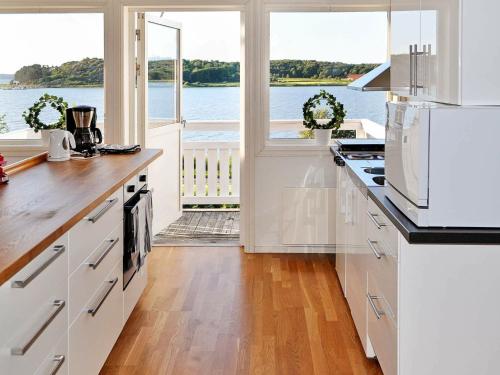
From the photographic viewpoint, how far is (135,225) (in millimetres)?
3529

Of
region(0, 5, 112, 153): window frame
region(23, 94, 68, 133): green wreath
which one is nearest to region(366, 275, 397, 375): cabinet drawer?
region(23, 94, 68, 133): green wreath

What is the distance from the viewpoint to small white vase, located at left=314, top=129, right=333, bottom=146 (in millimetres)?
5336

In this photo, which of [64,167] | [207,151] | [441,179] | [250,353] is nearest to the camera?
[441,179]

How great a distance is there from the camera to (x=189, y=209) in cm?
724

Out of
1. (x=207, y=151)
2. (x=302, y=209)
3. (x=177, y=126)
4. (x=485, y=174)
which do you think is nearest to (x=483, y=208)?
(x=485, y=174)

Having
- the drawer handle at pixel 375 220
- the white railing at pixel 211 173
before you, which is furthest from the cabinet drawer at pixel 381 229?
the white railing at pixel 211 173

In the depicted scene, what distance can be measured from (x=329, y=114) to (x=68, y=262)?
344 cm

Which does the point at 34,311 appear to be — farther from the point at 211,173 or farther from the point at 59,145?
the point at 211,173

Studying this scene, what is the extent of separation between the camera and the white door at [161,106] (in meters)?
5.51

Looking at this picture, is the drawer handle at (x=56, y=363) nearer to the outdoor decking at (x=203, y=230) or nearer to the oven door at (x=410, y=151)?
the oven door at (x=410, y=151)

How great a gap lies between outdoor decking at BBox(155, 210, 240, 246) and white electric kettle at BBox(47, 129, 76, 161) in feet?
5.90

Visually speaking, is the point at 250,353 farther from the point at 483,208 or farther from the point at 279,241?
the point at 279,241

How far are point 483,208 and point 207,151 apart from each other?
17.0ft

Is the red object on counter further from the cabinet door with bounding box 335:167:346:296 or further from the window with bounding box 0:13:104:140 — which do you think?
the cabinet door with bounding box 335:167:346:296
